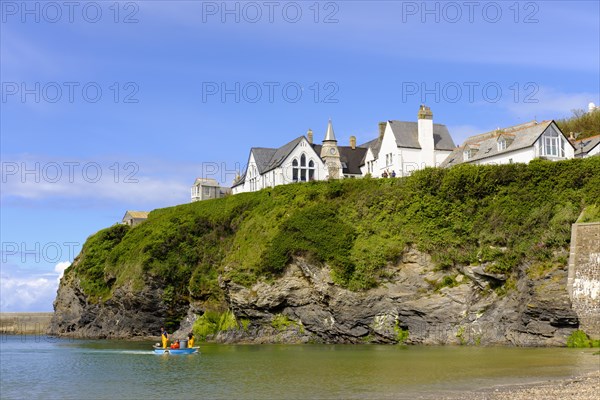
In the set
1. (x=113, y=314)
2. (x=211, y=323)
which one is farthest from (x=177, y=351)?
(x=113, y=314)

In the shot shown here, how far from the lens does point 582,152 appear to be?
63.2 metres

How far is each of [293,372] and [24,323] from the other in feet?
237

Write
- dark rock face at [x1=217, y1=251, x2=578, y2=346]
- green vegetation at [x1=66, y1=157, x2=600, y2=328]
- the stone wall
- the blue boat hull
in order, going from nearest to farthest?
the stone wall, dark rock face at [x1=217, y1=251, x2=578, y2=346], the blue boat hull, green vegetation at [x1=66, y1=157, x2=600, y2=328]

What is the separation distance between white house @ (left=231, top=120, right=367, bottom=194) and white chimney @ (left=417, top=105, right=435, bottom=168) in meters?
9.99

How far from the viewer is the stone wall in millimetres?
38438

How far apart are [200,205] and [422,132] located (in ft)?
79.1

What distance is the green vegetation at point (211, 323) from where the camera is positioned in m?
56.8

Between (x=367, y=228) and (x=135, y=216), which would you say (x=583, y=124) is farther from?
(x=135, y=216)

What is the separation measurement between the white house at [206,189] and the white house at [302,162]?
13.5m

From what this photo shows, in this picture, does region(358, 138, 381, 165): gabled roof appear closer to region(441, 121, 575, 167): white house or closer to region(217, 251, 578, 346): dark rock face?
region(441, 121, 575, 167): white house

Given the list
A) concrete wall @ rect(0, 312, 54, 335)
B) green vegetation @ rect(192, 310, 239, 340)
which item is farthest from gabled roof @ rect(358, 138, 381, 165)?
concrete wall @ rect(0, 312, 54, 335)

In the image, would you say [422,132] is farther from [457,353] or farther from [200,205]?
[457,353]

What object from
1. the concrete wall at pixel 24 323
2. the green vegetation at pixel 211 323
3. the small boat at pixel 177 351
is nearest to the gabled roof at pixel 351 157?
the green vegetation at pixel 211 323

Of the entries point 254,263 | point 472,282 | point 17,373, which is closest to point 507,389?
point 472,282
